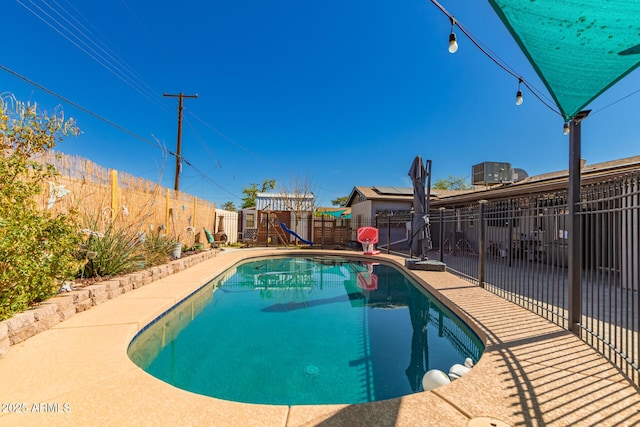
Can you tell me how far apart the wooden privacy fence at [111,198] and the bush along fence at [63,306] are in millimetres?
1264

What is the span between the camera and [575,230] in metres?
3.19

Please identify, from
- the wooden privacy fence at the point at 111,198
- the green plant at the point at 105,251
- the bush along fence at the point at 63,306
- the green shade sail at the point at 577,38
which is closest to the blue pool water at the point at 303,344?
the bush along fence at the point at 63,306

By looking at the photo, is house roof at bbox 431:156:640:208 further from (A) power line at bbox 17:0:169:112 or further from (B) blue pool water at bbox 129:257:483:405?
(A) power line at bbox 17:0:169:112

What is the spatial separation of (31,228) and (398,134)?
1637cm

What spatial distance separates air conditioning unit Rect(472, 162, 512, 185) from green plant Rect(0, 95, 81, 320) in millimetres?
14817

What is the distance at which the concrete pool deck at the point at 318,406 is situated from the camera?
171cm

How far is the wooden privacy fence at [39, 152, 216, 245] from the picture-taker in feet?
15.3

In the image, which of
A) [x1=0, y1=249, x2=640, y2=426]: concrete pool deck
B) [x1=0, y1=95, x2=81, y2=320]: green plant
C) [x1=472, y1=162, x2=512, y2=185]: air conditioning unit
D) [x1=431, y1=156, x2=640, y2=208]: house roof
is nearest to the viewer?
[x1=0, y1=249, x2=640, y2=426]: concrete pool deck

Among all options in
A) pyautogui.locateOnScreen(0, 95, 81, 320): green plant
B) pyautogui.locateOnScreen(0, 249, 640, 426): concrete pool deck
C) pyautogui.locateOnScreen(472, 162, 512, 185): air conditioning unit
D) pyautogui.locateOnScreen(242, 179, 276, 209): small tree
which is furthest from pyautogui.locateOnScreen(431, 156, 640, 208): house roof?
pyautogui.locateOnScreen(242, 179, 276, 209): small tree

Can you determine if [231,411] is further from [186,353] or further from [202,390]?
[186,353]

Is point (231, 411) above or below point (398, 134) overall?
below

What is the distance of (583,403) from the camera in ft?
6.16

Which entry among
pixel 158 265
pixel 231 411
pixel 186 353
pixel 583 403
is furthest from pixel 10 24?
pixel 583 403

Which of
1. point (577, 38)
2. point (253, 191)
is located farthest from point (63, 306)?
point (253, 191)
